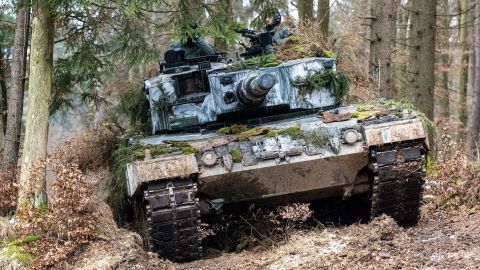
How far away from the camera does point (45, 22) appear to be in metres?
9.05

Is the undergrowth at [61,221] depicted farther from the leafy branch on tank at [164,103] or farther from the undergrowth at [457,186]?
the undergrowth at [457,186]

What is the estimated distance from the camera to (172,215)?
776cm

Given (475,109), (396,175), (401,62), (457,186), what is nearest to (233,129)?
(396,175)

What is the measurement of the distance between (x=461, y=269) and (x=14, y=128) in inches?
A: 306

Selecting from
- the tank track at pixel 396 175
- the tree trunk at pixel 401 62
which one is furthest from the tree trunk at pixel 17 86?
the tree trunk at pixel 401 62

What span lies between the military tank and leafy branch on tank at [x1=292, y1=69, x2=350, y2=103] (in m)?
0.28

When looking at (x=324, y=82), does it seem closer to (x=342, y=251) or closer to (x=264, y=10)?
(x=264, y=10)

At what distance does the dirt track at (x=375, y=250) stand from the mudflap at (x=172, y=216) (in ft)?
0.93

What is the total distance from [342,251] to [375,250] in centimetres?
35

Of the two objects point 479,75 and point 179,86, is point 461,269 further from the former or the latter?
point 479,75

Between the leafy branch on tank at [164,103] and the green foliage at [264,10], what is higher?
the green foliage at [264,10]

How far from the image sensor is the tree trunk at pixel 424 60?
15.3 metres

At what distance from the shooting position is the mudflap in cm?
773

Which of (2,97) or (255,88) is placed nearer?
(255,88)
